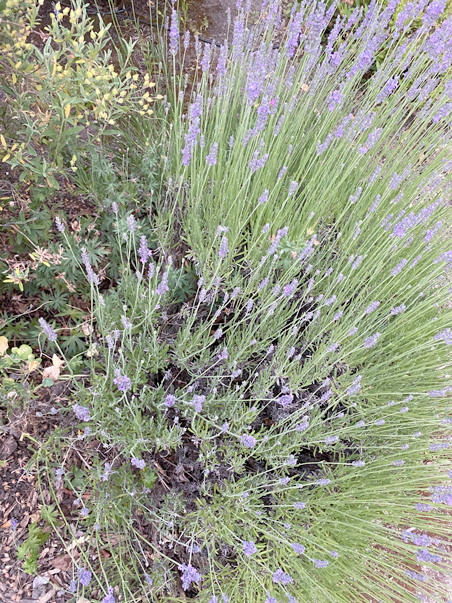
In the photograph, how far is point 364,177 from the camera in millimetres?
2395

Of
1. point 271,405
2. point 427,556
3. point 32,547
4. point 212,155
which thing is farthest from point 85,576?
point 212,155

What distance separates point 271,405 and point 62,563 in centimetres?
112

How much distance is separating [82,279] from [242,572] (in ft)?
4.98

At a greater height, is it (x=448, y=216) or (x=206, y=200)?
(x=448, y=216)

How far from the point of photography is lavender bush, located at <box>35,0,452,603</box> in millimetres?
1505

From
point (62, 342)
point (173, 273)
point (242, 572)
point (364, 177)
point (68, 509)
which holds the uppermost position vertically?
point (364, 177)

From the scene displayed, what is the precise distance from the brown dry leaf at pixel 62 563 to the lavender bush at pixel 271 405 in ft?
0.27

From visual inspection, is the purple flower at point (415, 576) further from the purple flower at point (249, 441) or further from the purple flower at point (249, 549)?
the purple flower at point (249, 441)

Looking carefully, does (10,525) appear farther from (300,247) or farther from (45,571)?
(300,247)

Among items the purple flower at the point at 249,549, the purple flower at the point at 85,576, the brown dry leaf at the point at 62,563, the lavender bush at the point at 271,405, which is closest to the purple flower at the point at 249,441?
the lavender bush at the point at 271,405

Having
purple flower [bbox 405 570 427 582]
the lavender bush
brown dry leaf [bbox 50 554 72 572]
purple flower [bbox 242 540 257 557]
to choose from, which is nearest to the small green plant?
brown dry leaf [bbox 50 554 72 572]

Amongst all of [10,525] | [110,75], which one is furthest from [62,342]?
[110,75]

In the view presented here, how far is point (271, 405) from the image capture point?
6.50 ft

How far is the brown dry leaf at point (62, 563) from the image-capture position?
161 centimetres
